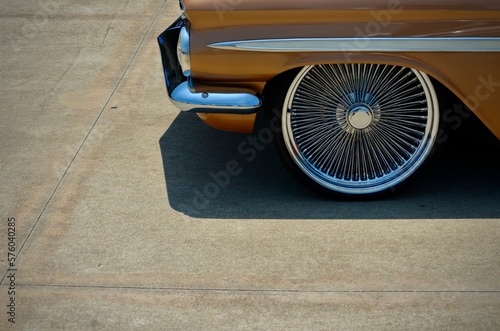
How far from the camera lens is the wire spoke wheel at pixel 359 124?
16.1ft

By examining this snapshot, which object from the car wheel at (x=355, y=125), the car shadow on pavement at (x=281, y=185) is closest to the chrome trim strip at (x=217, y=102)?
the car wheel at (x=355, y=125)

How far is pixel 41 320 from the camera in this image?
4113mm

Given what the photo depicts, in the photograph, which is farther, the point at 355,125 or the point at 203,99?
the point at 355,125

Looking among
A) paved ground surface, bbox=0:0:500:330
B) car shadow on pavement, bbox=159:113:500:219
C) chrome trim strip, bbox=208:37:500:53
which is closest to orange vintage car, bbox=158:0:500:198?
chrome trim strip, bbox=208:37:500:53

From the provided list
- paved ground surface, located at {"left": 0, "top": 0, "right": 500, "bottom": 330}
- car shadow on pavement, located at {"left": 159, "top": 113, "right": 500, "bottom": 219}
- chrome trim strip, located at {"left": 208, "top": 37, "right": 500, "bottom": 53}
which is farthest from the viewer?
car shadow on pavement, located at {"left": 159, "top": 113, "right": 500, "bottom": 219}

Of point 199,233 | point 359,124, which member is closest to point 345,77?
point 359,124

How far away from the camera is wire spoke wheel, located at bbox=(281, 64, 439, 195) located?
4.89 m

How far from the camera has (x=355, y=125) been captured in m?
5.00

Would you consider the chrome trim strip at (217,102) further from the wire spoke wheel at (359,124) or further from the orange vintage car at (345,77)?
the wire spoke wheel at (359,124)

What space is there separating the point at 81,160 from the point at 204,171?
779 millimetres

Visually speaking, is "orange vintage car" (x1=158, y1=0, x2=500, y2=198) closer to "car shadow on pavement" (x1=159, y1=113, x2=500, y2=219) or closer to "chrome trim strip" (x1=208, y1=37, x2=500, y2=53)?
"chrome trim strip" (x1=208, y1=37, x2=500, y2=53)

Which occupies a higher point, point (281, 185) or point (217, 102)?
point (217, 102)

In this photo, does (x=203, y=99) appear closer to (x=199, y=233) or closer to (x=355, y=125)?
(x=199, y=233)

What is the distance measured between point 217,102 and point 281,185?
72 cm
